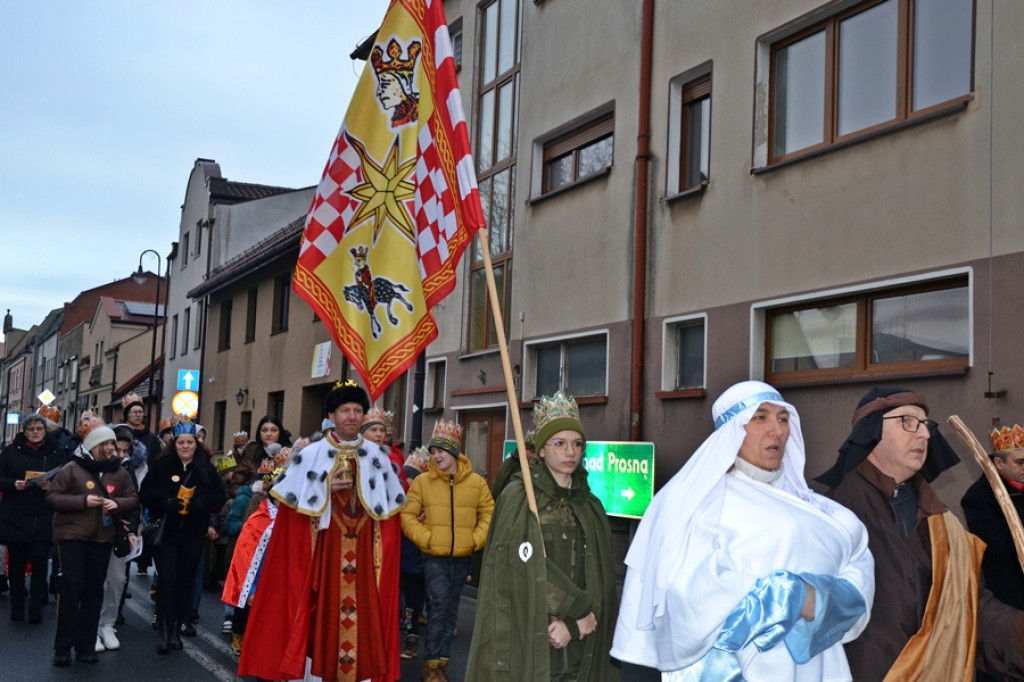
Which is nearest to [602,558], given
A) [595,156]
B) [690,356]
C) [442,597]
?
[442,597]

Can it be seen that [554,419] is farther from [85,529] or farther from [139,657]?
[139,657]

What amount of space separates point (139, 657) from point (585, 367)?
25.7ft

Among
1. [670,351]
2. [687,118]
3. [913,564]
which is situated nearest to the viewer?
[913,564]

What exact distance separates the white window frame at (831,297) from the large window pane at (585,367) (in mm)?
3437

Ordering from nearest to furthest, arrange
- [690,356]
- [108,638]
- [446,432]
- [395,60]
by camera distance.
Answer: [395,60] < [446,432] < [108,638] < [690,356]

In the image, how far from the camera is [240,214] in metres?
39.4

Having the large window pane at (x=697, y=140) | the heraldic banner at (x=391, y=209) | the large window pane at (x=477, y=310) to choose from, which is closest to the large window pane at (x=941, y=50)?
the large window pane at (x=697, y=140)

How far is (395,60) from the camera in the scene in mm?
7031

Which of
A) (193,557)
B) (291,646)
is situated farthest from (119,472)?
(291,646)

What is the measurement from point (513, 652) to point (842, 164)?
7586 mm

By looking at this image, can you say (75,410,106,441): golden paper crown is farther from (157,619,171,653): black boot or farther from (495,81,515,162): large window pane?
(495,81,515,162): large window pane

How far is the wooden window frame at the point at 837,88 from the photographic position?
34.6 feet

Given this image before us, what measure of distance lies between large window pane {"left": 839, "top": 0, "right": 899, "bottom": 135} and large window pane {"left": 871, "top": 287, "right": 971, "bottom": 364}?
1829 mm

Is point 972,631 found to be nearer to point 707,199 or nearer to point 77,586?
point 77,586
